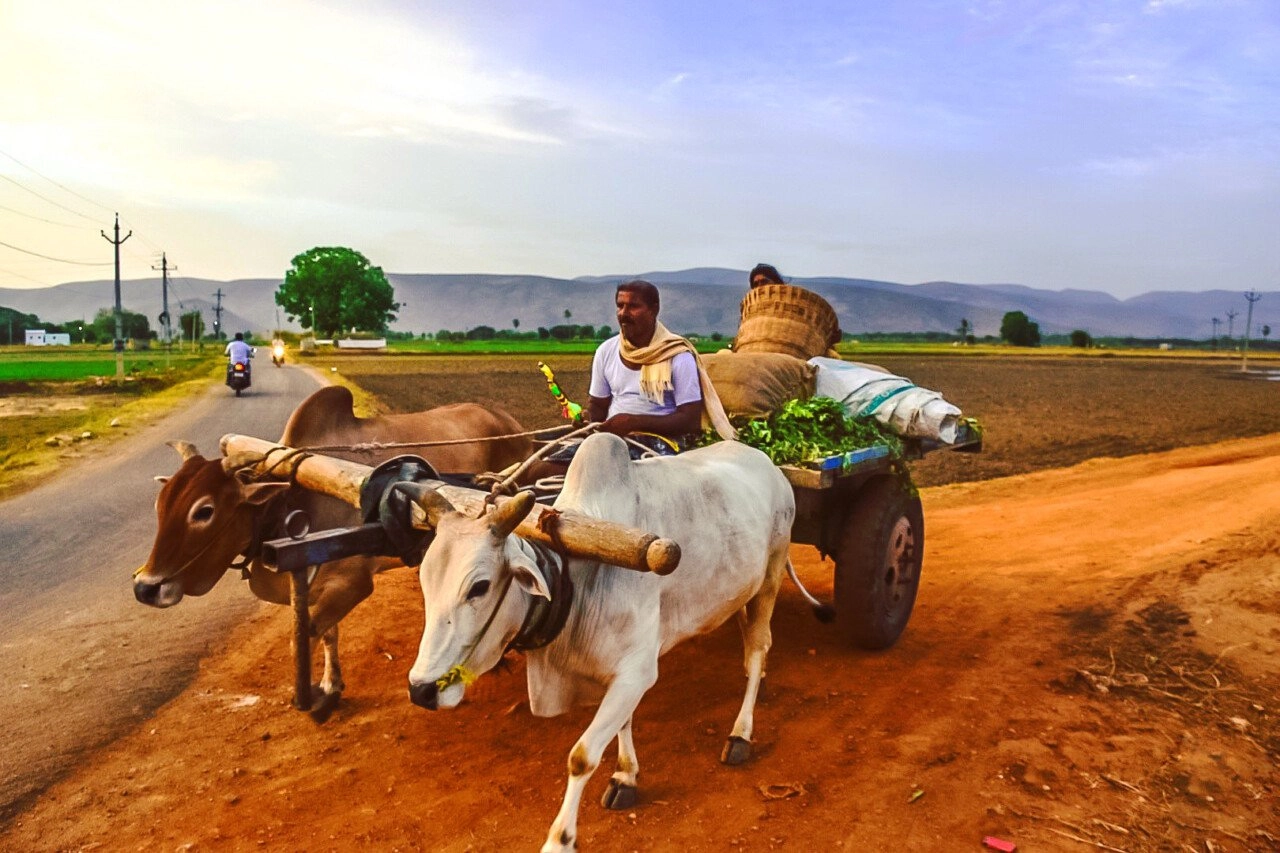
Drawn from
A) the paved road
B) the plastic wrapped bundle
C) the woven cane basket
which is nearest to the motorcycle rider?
the paved road

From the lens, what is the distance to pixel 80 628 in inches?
243

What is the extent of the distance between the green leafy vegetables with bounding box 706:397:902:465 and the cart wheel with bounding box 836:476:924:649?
1.07ft

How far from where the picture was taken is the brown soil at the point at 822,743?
366 centimetres

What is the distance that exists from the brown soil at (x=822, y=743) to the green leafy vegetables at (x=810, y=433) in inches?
53.6

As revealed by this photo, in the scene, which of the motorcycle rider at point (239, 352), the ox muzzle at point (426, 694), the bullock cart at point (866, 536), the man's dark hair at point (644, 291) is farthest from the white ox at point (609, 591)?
the motorcycle rider at point (239, 352)

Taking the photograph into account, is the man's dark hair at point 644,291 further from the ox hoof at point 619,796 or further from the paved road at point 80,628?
the paved road at point 80,628

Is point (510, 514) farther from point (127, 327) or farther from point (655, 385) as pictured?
point (127, 327)

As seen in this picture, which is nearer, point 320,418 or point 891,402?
point 320,418

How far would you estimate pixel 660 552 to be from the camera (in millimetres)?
2814

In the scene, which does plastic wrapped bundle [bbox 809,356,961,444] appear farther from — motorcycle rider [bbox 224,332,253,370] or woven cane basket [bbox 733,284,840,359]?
motorcycle rider [bbox 224,332,253,370]

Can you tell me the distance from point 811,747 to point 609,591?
1.67m

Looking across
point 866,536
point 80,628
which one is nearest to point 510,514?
point 866,536

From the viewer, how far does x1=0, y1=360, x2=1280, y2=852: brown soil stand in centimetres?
366

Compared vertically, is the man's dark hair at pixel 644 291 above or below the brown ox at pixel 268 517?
above
